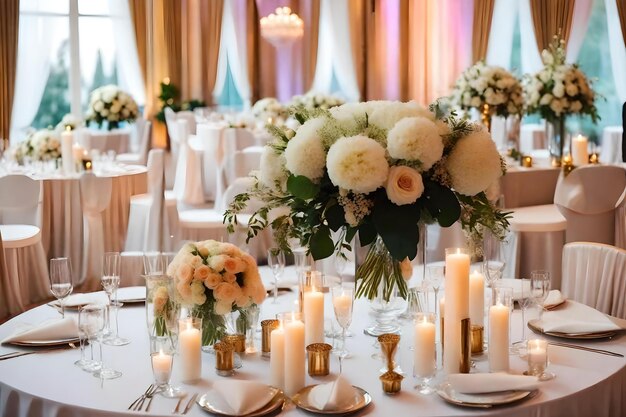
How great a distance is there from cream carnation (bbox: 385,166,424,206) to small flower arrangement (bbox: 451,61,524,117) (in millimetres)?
4995

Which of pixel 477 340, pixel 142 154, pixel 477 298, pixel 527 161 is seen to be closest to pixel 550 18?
pixel 142 154

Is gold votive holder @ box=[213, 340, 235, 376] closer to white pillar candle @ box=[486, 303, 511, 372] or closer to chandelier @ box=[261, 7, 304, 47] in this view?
white pillar candle @ box=[486, 303, 511, 372]

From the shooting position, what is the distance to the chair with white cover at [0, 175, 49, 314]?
611cm

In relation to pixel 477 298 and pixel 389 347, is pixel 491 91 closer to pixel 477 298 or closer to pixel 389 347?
pixel 477 298

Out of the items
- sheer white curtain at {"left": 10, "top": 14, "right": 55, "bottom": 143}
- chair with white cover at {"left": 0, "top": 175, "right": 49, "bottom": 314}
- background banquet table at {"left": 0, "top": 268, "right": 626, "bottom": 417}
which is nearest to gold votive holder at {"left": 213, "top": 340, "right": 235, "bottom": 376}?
background banquet table at {"left": 0, "top": 268, "right": 626, "bottom": 417}

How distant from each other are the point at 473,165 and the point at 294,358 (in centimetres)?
73

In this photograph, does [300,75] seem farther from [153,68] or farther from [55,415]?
[55,415]

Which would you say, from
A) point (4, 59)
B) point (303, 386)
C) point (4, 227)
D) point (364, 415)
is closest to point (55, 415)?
point (303, 386)

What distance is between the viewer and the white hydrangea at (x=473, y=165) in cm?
257

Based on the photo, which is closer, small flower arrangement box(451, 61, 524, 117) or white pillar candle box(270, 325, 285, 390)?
white pillar candle box(270, 325, 285, 390)

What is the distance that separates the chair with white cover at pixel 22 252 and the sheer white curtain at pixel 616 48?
8.71 metres

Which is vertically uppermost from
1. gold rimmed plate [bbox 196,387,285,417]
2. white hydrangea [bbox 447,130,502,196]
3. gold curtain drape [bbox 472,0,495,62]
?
gold curtain drape [bbox 472,0,495,62]

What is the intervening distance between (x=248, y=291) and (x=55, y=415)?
2.13ft

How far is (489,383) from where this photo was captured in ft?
7.58
